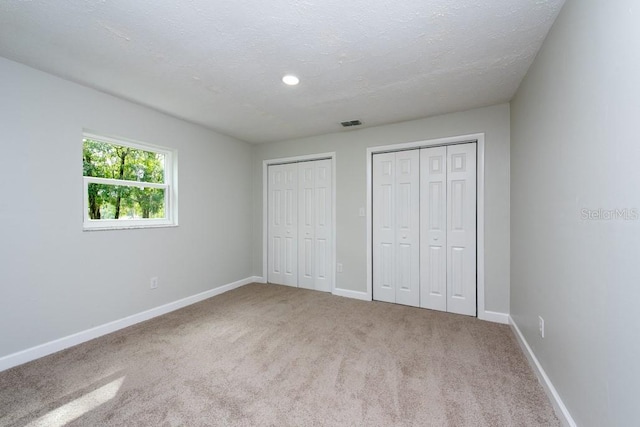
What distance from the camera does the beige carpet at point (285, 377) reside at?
1547 mm

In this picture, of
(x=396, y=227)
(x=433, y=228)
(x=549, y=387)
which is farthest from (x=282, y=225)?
(x=549, y=387)

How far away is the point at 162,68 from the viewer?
213 cm

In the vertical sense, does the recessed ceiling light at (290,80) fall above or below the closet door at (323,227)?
above

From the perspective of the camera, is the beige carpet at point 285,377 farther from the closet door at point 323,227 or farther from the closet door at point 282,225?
the closet door at point 282,225

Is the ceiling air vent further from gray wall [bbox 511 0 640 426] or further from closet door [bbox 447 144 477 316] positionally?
gray wall [bbox 511 0 640 426]

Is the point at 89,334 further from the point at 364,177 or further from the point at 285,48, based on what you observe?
the point at 364,177

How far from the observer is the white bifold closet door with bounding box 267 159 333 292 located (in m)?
3.99

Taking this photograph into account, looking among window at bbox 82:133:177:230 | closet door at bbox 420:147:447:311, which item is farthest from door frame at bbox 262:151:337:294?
window at bbox 82:133:177:230

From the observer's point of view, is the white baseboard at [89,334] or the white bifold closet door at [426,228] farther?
the white bifold closet door at [426,228]

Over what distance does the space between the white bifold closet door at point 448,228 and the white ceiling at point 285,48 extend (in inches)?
25.8

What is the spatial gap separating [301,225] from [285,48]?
268cm

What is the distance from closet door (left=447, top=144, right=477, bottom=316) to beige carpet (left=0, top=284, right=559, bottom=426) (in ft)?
0.87

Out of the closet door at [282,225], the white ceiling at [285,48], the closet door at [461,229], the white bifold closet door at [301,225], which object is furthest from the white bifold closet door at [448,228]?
the closet door at [282,225]

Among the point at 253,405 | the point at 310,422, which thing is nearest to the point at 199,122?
the point at 253,405
